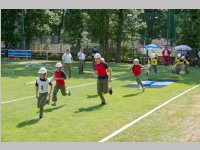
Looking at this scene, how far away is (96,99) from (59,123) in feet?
15.3

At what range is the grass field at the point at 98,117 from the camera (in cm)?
1020

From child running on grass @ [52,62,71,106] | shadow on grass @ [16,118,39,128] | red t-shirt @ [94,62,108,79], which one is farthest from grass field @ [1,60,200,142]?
red t-shirt @ [94,62,108,79]

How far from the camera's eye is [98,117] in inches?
495

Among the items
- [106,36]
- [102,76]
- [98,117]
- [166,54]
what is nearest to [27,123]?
[98,117]

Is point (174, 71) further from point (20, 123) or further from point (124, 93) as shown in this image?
point (20, 123)

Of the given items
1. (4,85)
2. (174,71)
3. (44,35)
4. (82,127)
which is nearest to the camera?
(82,127)

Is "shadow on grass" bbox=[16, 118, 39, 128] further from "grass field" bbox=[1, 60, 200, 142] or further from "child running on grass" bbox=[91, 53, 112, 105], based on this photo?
"child running on grass" bbox=[91, 53, 112, 105]

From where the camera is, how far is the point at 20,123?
11.7 meters

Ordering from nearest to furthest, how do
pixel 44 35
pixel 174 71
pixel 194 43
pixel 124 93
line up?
pixel 124 93 < pixel 174 71 < pixel 194 43 < pixel 44 35

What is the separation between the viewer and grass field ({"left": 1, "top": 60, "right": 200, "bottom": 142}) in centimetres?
1020

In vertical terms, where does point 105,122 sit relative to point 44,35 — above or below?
below

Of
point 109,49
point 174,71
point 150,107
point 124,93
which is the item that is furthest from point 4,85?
point 109,49

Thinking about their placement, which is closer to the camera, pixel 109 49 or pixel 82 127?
pixel 82 127

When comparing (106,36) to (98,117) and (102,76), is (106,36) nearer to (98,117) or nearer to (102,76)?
(102,76)
